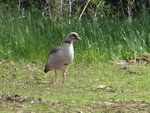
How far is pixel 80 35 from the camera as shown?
1417cm

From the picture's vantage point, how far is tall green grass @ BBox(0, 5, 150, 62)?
13.5m

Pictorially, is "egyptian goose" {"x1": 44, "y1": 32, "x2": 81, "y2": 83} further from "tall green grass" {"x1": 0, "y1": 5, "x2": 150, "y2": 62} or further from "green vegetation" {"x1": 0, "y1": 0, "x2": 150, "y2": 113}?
"tall green grass" {"x1": 0, "y1": 5, "x2": 150, "y2": 62}

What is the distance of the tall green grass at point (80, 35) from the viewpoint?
44.2 feet

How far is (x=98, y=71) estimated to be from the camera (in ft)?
39.0

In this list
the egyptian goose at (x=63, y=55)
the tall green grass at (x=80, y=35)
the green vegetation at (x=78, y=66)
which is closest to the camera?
the green vegetation at (x=78, y=66)

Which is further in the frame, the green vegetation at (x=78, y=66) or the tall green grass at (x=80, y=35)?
the tall green grass at (x=80, y=35)

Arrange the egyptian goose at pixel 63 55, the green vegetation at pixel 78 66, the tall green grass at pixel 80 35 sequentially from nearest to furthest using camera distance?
the green vegetation at pixel 78 66
the egyptian goose at pixel 63 55
the tall green grass at pixel 80 35

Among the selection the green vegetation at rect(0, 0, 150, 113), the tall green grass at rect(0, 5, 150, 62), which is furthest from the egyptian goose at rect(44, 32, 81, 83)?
the tall green grass at rect(0, 5, 150, 62)

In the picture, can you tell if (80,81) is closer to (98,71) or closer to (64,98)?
(98,71)

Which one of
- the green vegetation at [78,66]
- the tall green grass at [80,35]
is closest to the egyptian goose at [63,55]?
the green vegetation at [78,66]

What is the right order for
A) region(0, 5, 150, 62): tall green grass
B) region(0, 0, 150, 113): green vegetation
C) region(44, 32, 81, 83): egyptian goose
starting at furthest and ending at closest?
region(0, 5, 150, 62): tall green grass, region(44, 32, 81, 83): egyptian goose, region(0, 0, 150, 113): green vegetation

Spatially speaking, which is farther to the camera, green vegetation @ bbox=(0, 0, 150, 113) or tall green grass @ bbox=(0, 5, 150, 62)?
tall green grass @ bbox=(0, 5, 150, 62)

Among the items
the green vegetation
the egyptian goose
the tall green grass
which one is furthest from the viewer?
the tall green grass

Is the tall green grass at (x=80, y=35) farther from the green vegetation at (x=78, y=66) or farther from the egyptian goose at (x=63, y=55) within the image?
the egyptian goose at (x=63, y=55)
